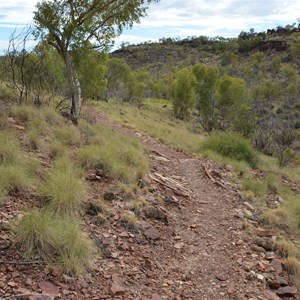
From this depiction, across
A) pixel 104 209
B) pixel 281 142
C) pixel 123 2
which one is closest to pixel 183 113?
pixel 281 142

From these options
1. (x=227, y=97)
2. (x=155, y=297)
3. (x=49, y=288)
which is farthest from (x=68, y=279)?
(x=227, y=97)

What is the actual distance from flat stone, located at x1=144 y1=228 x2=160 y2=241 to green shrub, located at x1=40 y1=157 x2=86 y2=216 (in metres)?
1.04

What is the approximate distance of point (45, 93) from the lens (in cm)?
1222

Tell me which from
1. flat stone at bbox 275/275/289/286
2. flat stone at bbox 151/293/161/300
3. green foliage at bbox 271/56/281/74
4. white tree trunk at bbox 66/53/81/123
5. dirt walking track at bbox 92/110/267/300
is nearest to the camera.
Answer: flat stone at bbox 151/293/161/300

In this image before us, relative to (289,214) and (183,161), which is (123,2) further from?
(289,214)

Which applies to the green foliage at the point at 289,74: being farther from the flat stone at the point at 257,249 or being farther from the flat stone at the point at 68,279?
the flat stone at the point at 68,279

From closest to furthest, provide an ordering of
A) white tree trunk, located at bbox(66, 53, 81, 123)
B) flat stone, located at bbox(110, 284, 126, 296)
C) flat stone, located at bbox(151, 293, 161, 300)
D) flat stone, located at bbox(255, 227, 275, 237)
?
1. flat stone, located at bbox(110, 284, 126, 296)
2. flat stone, located at bbox(151, 293, 161, 300)
3. flat stone, located at bbox(255, 227, 275, 237)
4. white tree trunk, located at bbox(66, 53, 81, 123)

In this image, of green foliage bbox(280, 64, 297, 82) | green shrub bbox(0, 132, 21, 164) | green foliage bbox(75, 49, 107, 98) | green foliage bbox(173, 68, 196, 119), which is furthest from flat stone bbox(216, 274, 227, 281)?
green foliage bbox(280, 64, 297, 82)

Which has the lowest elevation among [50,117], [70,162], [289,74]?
[70,162]

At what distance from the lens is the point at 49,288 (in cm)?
352

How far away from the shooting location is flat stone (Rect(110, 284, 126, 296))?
382 cm

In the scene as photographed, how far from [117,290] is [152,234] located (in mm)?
1619

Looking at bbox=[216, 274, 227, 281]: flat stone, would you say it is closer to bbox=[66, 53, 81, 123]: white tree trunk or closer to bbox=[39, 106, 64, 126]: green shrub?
bbox=[39, 106, 64, 126]: green shrub

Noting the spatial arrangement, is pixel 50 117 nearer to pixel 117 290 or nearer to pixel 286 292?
pixel 117 290
